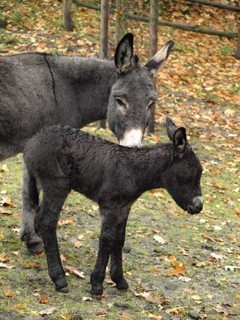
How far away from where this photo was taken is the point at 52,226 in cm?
555

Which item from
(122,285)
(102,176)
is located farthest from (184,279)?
(102,176)

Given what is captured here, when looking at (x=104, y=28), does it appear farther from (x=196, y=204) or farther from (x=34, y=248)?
(x=196, y=204)

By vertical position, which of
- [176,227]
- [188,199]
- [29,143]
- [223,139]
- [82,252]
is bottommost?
[223,139]

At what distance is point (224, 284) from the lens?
21.9 feet

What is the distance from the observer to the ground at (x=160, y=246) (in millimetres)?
5570

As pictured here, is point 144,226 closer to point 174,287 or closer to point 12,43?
point 174,287

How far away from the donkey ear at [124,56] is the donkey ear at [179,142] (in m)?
1.21

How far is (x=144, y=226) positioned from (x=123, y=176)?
8.09 ft

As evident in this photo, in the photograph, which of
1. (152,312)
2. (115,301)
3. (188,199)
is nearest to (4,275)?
(115,301)

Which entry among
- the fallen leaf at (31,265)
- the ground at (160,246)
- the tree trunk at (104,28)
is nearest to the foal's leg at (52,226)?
Answer: the ground at (160,246)

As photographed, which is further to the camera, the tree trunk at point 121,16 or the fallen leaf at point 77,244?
the tree trunk at point 121,16

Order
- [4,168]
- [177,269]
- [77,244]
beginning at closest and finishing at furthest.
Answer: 1. [177,269]
2. [77,244]
3. [4,168]

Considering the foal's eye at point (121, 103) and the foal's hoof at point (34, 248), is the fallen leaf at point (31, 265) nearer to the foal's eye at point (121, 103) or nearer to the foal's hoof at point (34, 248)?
the foal's hoof at point (34, 248)

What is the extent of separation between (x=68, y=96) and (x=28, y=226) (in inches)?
55.4
